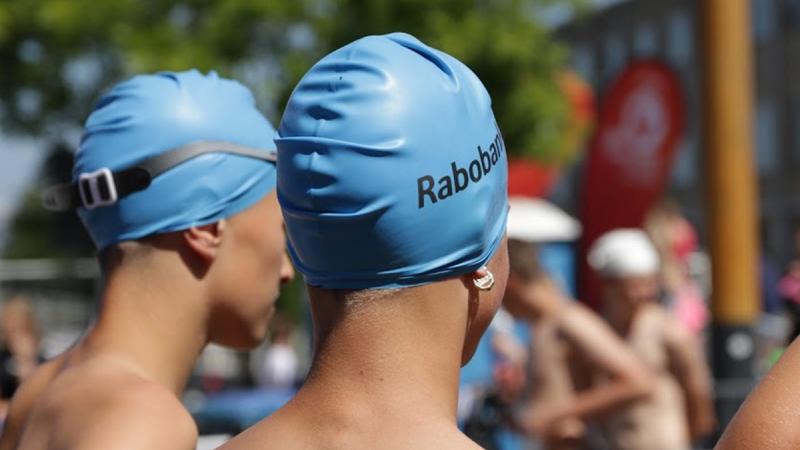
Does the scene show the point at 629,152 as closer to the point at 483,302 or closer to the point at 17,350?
the point at 17,350

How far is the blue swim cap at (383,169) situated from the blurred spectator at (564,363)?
458 cm

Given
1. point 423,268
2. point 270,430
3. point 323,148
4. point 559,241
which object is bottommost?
point 559,241

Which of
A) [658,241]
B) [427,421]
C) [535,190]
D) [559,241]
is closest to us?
[427,421]

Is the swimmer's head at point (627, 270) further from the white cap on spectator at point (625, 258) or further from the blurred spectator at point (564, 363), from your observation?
the blurred spectator at point (564, 363)

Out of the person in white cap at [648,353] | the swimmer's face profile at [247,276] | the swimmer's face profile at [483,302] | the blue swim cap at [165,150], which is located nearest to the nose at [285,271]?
the swimmer's face profile at [247,276]

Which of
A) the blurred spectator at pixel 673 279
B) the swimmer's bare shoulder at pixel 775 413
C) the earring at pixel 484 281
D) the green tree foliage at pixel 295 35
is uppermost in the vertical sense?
the earring at pixel 484 281

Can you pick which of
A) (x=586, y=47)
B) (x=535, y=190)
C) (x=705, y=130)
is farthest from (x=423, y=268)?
(x=586, y=47)

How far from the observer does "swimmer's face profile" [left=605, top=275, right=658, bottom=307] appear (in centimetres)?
686

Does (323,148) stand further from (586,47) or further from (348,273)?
(586,47)

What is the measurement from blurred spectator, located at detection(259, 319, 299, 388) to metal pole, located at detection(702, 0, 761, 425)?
882 cm

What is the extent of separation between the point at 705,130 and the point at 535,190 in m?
15.4

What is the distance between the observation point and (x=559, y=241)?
16578 millimetres

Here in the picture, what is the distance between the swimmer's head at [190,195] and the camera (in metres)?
2.90

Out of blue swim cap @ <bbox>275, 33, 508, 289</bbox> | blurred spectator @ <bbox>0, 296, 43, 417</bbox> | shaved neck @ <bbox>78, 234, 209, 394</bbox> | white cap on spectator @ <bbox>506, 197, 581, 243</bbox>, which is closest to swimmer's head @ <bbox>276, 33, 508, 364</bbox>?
blue swim cap @ <bbox>275, 33, 508, 289</bbox>
